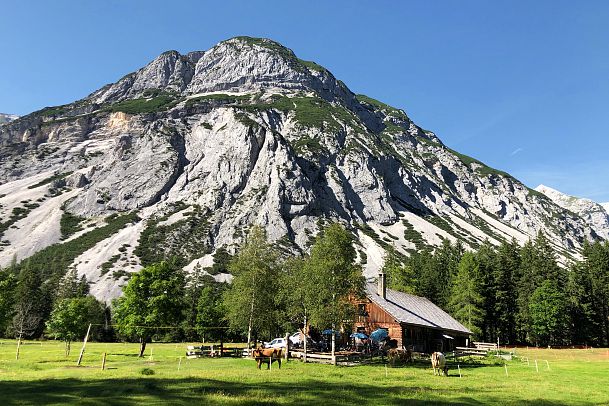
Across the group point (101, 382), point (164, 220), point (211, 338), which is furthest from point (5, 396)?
point (164, 220)

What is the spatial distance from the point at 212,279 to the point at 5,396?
393ft

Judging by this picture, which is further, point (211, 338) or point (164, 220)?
point (164, 220)

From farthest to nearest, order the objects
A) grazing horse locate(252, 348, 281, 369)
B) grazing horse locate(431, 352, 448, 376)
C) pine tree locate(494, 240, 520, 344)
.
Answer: pine tree locate(494, 240, 520, 344) → grazing horse locate(431, 352, 448, 376) → grazing horse locate(252, 348, 281, 369)

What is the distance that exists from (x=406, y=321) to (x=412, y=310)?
884 centimetres

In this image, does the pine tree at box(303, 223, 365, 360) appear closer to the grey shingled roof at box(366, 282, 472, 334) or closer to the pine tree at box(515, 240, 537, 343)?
the grey shingled roof at box(366, 282, 472, 334)

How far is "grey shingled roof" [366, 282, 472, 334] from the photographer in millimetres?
52125

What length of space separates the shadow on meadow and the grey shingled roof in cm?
2822

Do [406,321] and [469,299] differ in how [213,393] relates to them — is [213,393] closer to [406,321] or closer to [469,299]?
[406,321]

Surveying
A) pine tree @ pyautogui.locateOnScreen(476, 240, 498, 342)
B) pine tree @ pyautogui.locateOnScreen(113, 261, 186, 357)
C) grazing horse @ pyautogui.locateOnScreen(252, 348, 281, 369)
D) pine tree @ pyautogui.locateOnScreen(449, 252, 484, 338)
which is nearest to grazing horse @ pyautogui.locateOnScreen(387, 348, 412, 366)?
grazing horse @ pyautogui.locateOnScreen(252, 348, 281, 369)

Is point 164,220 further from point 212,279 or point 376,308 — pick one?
point 376,308

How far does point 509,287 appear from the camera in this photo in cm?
8519

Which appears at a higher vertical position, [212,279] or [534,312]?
[212,279]

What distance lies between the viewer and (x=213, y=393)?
62.3 feet

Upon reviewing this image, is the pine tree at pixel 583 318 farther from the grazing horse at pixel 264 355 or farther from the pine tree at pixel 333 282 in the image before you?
the grazing horse at pixel 264 355
